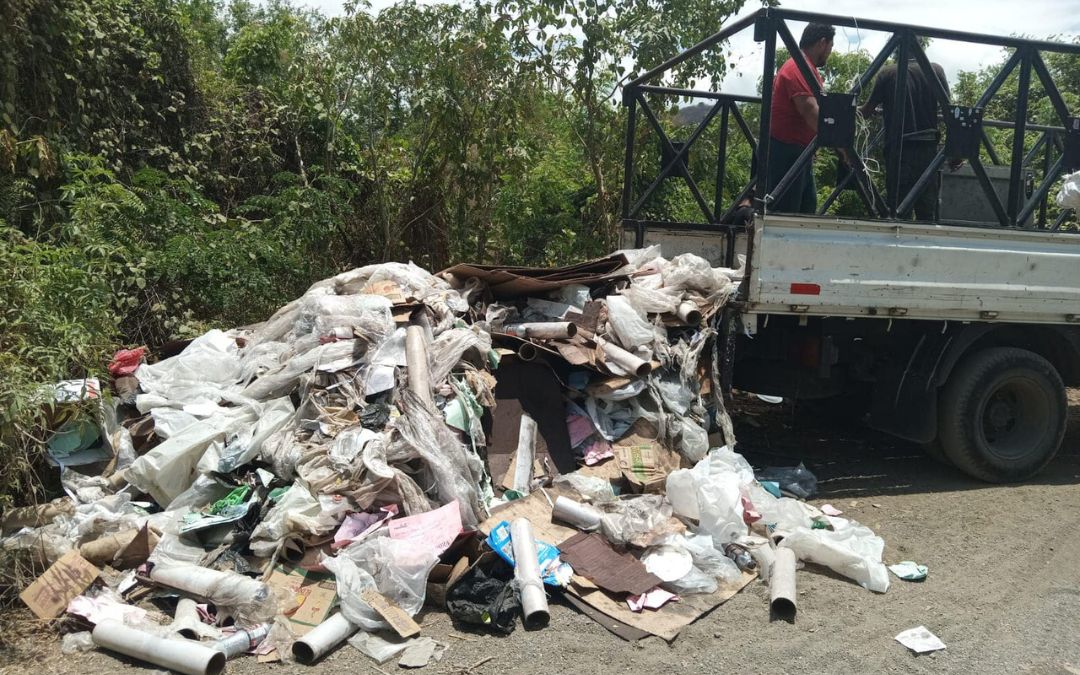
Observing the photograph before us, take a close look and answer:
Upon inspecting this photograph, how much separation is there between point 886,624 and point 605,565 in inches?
48.6

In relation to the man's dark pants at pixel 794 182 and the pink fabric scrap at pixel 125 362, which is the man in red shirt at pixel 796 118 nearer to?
the man's dark pants at pixel 794 182

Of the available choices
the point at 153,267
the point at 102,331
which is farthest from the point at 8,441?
the point at 153,267

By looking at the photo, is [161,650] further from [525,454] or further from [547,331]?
[547,331]

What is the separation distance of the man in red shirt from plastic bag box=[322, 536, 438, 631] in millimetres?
2949

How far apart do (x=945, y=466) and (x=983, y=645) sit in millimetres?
2884

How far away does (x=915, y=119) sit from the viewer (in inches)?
224

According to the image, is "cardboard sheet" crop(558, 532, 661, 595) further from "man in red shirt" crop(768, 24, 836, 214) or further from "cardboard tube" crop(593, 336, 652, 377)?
"man in red shirt" crop(768, 24, 836, 214)

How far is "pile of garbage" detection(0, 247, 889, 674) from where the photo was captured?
3.54 meters

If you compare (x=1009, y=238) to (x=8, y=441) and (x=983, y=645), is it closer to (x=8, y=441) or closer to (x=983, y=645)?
(x=983, y=645)

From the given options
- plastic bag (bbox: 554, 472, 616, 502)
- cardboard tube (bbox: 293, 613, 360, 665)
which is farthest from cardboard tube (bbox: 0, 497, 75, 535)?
plastic bag (bbox: 554, 472, 616, 502)

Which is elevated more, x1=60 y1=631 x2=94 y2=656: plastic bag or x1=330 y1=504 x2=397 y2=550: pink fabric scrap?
x1=330 y1=504 x2=397 y2=550: pink fabric scrap

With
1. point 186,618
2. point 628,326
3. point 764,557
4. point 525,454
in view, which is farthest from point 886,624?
point 186,618

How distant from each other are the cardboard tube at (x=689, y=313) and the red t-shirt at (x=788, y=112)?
148 cm

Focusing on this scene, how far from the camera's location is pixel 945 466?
618cm
